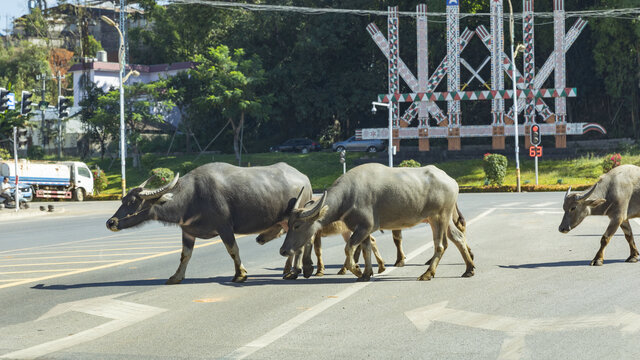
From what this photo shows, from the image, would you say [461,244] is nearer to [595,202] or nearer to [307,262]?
[307,262]

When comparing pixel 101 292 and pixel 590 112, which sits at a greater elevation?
pixel 590 112

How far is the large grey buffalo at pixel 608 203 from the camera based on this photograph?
436 inches

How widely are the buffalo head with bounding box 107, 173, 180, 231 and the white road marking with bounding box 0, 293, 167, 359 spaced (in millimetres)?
1098

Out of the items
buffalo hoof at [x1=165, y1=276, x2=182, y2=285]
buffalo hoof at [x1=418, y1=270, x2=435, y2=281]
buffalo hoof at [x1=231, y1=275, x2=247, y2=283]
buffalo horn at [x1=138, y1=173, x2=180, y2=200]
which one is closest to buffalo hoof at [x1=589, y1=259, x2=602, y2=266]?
buffalo hoof at [x1=418, y1=270, x2=435, y2=281]

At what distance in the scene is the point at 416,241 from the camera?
1528 cm

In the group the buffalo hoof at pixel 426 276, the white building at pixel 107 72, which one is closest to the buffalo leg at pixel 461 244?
the buffalo hoof at pixel 426 276

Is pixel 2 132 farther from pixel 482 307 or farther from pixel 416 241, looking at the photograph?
pixel 482 307

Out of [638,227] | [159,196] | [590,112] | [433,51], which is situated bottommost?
[638,227]

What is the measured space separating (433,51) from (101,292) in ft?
166

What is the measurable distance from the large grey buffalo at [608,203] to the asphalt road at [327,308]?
596 millimetres

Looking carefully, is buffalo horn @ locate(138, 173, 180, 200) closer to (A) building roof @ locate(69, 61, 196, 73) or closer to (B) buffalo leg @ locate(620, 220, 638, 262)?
(B) buffalo leg @ locate(620, 220, 638, 262)

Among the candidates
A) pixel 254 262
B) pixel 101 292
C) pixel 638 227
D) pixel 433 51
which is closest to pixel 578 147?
pixel 433 51

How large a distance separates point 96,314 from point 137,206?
87.5 inches

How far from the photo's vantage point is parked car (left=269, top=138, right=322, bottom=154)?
207 feet
